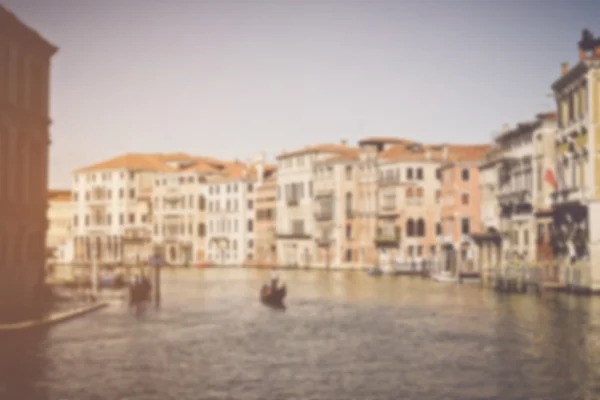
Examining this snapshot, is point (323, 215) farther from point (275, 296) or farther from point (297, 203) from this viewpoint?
point (275, 296)

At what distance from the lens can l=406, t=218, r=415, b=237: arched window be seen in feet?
190

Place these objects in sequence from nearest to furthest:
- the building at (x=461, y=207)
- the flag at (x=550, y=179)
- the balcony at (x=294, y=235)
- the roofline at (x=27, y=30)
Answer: the roofline at (x=27, y=30)
the flag at (x=550, y=179)
the building at (x=461, y=207)
the balcony at (x=294, y=235)

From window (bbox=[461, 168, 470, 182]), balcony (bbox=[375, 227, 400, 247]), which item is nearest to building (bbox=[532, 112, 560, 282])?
window (bbox=[461, 168, 470, 182])

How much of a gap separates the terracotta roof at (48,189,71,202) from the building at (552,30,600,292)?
56.8 metres

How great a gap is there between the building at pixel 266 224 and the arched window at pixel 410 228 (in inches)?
538

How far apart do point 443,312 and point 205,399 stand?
45.6ft

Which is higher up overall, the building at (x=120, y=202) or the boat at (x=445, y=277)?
the building at (x=120, y=202)

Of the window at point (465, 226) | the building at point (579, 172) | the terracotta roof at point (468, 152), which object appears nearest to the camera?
the building at point (579, 172)

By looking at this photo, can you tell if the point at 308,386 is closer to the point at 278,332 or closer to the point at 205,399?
the point at 205,399

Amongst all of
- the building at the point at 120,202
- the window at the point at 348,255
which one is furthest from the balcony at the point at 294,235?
the building at the point at 120,202

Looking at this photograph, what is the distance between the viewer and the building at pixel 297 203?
218 ft

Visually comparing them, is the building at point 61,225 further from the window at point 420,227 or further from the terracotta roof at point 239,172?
the window at point 420,227

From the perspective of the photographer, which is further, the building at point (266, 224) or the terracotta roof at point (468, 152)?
the building at point (266, 224)

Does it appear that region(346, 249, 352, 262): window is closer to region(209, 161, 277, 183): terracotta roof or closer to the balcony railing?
the balcony railing
